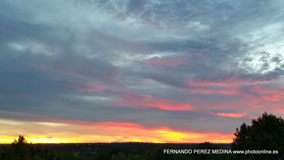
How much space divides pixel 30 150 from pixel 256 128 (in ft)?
128

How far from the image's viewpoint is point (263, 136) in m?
49.7

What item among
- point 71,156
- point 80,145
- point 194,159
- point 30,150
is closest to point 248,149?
point 194,159

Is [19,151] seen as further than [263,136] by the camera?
No

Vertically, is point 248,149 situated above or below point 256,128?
below

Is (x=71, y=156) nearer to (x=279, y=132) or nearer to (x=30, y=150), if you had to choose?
(x=30, y=150)

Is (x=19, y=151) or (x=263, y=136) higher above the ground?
(x=263, y=136)

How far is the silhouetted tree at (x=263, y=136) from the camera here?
4710 cm

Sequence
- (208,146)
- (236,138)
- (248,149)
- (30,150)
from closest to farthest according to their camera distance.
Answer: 1. (30,150)
2. (248,149)
3. (236,138)
4. (208,146)

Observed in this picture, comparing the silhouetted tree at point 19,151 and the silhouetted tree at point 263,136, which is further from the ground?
the silhouetted tree at point 263,136

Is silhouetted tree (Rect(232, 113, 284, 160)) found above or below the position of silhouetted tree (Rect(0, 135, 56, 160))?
above

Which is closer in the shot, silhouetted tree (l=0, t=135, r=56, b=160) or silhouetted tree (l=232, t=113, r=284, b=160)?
silhouetted tree (l=0, t=135, r=56, b=160)

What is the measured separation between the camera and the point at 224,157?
5412cm

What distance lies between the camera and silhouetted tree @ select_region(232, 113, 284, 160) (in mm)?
47100

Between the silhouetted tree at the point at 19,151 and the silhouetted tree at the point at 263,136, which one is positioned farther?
the silhouetted tree at the point at 263,136
